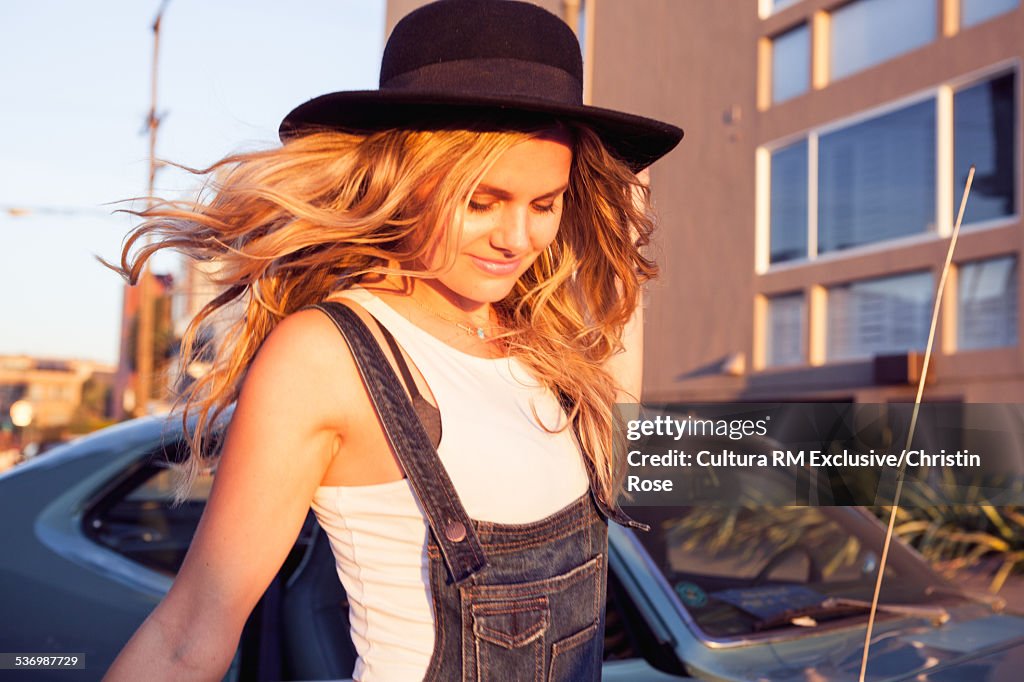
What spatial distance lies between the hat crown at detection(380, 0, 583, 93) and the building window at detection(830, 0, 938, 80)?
31.1 ft

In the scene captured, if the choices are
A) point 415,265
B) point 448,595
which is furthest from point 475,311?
point 448,595

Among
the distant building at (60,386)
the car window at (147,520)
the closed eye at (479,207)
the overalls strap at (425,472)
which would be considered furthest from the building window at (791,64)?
the distant building at (60,386)

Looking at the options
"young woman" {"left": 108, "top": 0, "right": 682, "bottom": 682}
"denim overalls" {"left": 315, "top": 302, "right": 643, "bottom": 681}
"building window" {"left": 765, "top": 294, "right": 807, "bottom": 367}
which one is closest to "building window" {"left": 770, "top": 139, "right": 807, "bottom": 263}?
"building window" {"left": 765, "top": 294, "right": 807, "bottom": 367}

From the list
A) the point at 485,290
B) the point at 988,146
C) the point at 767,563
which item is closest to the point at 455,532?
the point at 485,290

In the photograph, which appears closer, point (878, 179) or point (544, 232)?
point (544, 232)

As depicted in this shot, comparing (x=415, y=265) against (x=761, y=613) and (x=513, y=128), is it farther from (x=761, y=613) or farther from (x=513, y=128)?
(x=761, y=613)

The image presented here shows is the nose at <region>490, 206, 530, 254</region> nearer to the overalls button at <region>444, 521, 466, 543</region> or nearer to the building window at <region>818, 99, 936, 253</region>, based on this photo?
the overalls button at <region>444, 521, 466, 543</region>

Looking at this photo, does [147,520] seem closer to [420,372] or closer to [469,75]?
[420,372]

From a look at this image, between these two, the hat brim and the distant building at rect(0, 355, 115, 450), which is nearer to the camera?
the hat brim

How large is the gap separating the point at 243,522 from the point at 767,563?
197 cm

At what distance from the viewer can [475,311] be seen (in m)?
1.58

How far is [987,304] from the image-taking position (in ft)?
30.1

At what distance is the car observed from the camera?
2055 millimetres

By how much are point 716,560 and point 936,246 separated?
7.63 meters
